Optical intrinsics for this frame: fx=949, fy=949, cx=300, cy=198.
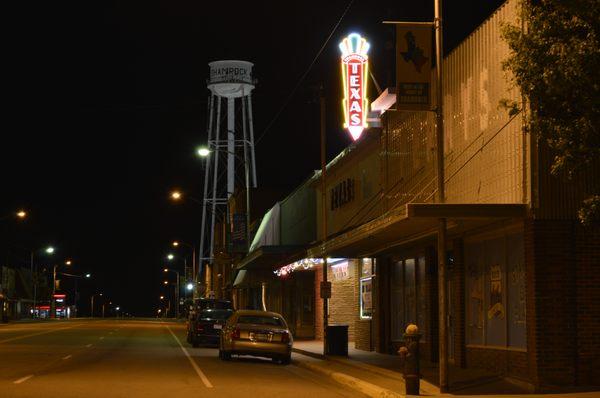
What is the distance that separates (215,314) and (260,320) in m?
9.39

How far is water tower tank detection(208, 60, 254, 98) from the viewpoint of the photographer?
68.4 meters

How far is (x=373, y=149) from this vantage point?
30.0m

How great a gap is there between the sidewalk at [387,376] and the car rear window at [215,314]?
7.19m

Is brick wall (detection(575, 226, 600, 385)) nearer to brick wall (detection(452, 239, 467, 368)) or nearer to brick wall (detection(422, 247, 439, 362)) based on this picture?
brick wall (detection(452, 239, 467, 368))

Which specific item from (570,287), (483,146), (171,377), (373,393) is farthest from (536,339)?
(171,377)

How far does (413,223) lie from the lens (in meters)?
19.7

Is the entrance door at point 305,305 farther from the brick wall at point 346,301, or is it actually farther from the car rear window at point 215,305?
the car rear window at point 215,305

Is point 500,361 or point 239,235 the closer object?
point 500,361

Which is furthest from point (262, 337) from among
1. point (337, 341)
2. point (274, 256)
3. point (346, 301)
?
point (274, 256)

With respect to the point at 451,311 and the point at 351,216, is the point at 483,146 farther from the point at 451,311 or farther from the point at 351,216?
the point at 351,216

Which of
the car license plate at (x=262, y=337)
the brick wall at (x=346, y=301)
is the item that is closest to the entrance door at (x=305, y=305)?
the brick wall at (x=346, y=301)

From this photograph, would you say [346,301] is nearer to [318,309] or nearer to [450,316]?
[318,309]

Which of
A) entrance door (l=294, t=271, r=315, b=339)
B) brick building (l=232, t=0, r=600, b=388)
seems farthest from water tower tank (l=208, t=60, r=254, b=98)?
brick building (l=232, t=0, r=600, b=388)

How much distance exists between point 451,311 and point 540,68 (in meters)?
11.2
